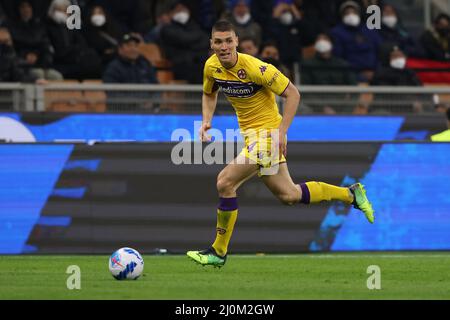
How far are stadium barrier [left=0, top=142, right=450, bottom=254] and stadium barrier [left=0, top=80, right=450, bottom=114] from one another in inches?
119

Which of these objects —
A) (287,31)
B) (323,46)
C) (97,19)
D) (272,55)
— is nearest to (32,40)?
(97,19)

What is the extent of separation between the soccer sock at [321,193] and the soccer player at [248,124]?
0.05 ft

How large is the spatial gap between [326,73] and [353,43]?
1.30m

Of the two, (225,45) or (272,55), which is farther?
(272,55)

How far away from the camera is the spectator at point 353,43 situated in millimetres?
21391

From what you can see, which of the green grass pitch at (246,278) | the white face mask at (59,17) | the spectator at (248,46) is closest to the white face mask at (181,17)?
the spectator at (248,46)

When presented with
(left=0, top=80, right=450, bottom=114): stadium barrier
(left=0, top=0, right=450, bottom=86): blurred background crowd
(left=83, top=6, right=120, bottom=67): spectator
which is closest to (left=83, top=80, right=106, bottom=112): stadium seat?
(left=0, top=80, right=450, bottom=114): stadium barrier

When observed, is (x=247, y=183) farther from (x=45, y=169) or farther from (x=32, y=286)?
(x=32, y=286)

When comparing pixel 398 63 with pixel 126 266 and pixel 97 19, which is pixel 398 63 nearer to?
pixel 97 19

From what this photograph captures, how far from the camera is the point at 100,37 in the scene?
20062 millimetres

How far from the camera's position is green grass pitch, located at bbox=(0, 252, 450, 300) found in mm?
9906

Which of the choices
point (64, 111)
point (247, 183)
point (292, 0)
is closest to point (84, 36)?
point (64, 111)

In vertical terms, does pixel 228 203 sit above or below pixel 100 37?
below

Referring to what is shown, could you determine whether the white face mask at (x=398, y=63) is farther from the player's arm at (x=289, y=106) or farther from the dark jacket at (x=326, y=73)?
the player's arm at (x=289, y=106)
